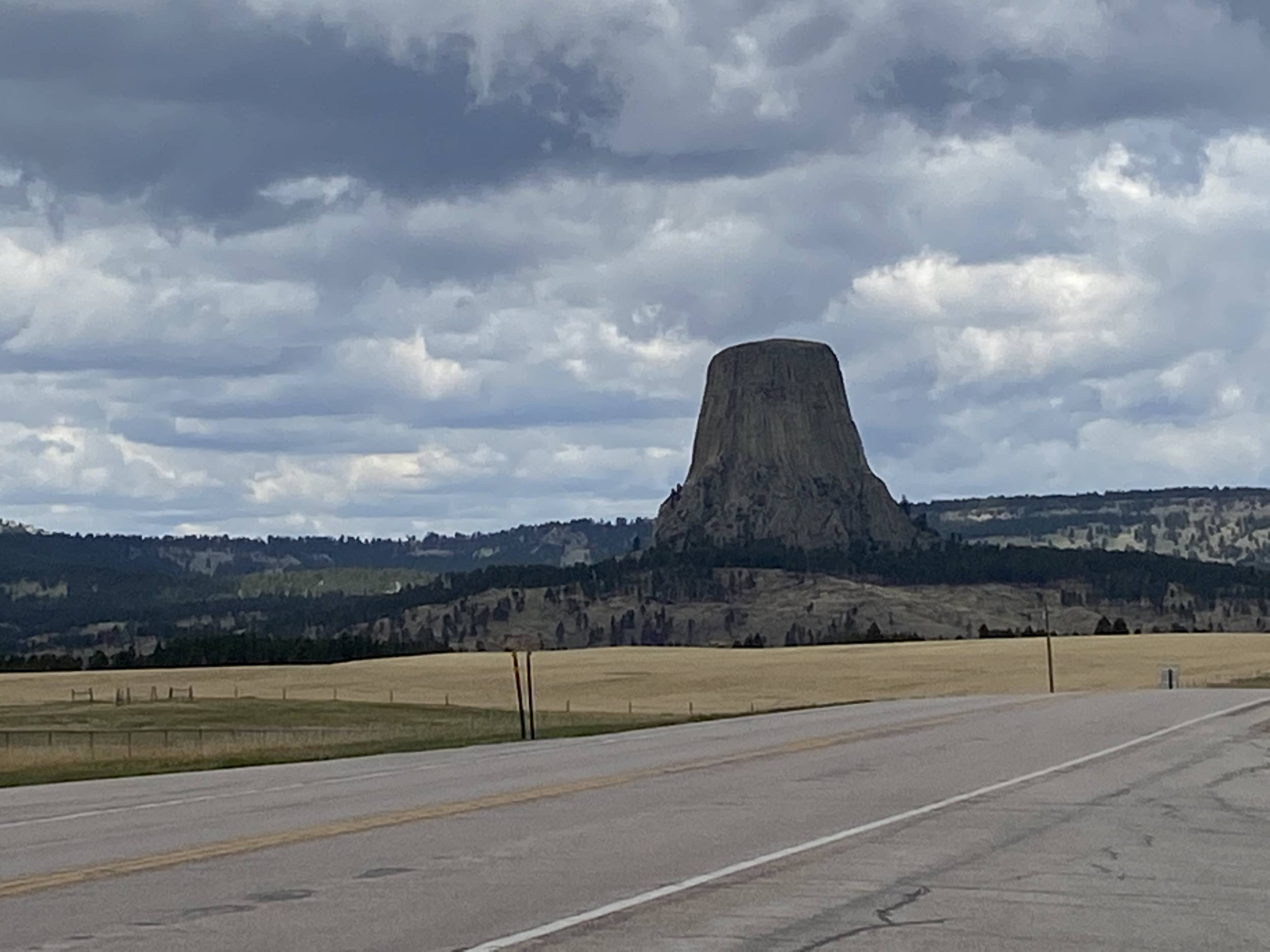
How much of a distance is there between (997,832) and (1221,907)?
4863 millimetres

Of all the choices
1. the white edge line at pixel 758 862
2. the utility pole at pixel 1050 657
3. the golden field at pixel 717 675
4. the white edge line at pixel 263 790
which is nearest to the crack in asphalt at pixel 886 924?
the white edge line at pixel 758 862

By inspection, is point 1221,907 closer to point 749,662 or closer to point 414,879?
point 414,879

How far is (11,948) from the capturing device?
11.2 meters

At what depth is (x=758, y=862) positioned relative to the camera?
50.7 feet

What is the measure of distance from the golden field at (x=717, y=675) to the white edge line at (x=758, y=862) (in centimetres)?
5520

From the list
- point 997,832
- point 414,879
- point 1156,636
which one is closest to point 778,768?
point 997,832

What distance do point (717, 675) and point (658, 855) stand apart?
100708 millimetres

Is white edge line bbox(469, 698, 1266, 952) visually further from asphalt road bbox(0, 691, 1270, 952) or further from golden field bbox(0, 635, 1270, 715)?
golden field bbox(0, 635, 1270, 715)

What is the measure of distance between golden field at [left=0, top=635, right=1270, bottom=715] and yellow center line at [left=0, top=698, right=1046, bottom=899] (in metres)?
52.7

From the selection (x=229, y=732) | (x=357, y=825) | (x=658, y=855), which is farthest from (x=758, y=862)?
(x=229, y=732)

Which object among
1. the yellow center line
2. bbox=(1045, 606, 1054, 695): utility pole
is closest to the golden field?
bbox=(1045, 606, 1054, 695): utility pole

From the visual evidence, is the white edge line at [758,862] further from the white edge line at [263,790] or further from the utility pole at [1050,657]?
the utility pole at [1050,657]

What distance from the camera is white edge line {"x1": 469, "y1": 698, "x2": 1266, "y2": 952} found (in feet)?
38.2

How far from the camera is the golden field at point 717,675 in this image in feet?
314
